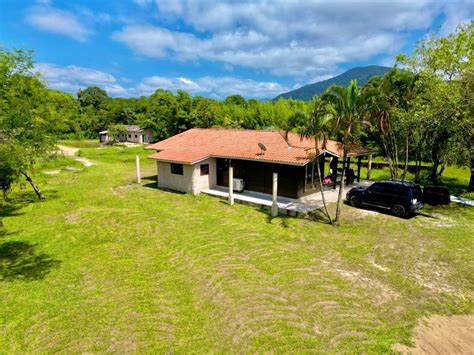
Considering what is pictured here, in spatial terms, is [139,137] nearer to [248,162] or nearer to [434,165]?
[248,162]

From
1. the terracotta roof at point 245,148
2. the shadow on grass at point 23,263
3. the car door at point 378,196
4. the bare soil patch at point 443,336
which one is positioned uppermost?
the terracotta roof at point 245,148

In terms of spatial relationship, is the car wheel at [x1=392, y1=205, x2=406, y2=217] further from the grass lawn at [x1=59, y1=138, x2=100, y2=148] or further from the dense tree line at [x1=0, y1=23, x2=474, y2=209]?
the grass lawn at [x1=59, y1=138, x2=100, y2=148]

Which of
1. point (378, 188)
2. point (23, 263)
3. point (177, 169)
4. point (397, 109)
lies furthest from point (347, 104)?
point (23, 263)

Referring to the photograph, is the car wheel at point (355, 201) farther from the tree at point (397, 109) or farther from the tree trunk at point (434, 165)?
the tree trunk at point (434, 165)

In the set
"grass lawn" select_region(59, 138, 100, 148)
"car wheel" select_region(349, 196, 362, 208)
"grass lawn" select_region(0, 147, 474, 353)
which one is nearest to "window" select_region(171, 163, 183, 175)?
"grass lawn" select_region(0, 147, 474, 353)

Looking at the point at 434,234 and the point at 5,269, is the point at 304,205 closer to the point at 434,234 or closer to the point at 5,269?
the point at 434,234

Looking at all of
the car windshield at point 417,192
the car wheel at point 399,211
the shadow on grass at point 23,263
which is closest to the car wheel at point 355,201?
the car wheel at point 399,211
